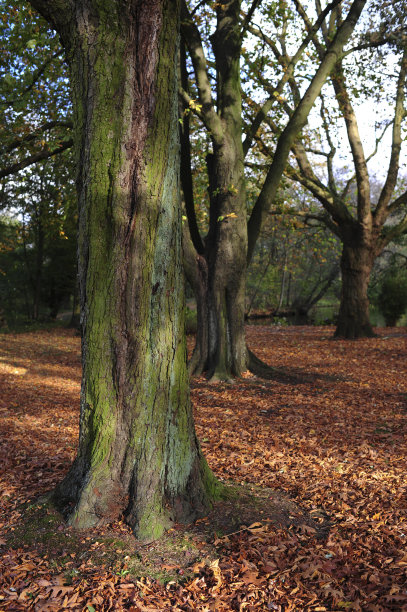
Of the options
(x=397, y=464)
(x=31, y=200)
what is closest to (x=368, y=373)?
(x=397, y=464)

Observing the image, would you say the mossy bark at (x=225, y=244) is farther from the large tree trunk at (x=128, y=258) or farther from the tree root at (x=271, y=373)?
the large tree trunk at (x=128, y=258)

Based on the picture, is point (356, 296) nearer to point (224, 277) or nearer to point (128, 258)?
point (224, 277)

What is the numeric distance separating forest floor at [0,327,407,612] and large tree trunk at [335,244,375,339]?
6870 mm

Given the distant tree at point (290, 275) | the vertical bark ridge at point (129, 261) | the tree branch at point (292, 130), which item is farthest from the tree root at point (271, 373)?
the distant tree at point (290, 275)

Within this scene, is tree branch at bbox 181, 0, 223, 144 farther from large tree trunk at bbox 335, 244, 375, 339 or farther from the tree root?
large tree trunk at bbox 335, 244, 375, 339

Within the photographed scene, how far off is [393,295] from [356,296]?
615 cm

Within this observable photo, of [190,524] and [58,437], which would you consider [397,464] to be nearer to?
[190,524]

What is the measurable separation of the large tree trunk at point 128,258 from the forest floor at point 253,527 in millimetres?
300

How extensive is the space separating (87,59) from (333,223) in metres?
12.5

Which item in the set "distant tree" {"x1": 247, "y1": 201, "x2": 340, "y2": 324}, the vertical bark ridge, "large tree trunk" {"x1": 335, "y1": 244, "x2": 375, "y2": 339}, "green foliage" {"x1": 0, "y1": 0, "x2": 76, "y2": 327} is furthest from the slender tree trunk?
"distant tree" {"x1": 247, "y1": 201, "x2": 340, "y2": 324}

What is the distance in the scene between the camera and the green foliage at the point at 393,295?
63.2ft

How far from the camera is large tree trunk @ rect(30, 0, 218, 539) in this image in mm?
3199

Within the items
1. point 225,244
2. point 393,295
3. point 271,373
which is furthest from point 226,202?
point 393,295

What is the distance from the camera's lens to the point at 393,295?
768 inches
